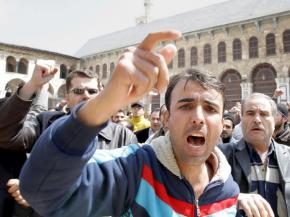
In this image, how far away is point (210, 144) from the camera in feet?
5.66

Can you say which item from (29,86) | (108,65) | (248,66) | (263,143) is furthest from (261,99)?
(108,65)

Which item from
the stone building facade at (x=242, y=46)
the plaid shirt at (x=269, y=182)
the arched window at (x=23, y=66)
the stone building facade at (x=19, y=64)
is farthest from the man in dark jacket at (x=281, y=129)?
the arched window at (x=23, y=66)

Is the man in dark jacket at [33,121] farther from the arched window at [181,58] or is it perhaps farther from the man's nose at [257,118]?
the arched window at [181,58]

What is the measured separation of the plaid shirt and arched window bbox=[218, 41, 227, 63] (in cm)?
2193

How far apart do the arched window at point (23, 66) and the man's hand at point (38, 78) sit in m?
31.8

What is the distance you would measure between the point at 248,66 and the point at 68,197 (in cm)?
2307

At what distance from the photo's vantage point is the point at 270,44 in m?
21.8

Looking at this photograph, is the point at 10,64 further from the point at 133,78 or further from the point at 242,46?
the point at 133,78

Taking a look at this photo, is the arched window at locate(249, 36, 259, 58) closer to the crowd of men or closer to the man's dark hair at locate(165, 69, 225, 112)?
the crowd of men

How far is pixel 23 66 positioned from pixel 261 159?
3261 centimetres

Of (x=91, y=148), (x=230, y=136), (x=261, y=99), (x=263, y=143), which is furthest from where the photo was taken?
(x=230, y=136)

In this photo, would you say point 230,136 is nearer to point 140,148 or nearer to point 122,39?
point 140,148

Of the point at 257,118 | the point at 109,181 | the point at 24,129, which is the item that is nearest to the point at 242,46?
the point at 257,118

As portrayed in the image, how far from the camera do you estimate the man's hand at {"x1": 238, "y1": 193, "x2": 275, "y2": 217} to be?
1.64m
